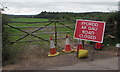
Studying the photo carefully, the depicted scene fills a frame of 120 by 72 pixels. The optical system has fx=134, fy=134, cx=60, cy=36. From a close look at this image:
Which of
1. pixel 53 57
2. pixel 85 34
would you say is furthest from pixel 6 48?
pixel 85 34

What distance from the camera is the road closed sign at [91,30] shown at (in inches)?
221

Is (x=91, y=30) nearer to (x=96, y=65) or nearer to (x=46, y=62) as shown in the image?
(x=96, y=65)

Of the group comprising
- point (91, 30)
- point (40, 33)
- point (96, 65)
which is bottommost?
point (96, 65)

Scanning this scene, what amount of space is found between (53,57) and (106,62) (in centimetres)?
220

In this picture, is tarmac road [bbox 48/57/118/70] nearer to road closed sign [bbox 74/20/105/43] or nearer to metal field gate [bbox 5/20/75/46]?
road closed sign [bbox 74/20/105/43]

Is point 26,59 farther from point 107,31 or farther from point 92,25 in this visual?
point 107,31

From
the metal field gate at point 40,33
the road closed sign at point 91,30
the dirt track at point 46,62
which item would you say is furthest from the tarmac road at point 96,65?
the metal field gate at point 40,33

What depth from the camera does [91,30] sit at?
18.7ft

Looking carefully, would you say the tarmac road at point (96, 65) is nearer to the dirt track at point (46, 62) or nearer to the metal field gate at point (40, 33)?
the dirt track at point (46, 62)

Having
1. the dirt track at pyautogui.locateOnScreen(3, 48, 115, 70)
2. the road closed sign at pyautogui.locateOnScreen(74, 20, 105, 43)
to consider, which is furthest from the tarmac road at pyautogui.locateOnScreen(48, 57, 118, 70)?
the road closed sign at pyautogui.locateOnScreen(74, 20, 105, 43)

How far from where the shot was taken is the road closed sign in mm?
5605

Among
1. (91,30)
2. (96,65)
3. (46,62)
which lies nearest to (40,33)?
(46,62)

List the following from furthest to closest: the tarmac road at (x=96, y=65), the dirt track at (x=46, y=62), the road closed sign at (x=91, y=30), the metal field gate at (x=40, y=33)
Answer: the metal field gate at (x=40, y=33) → the road closed sign at (x=91, y=30) → the dirt track at (x=46, y=62) → the tarmac road at (x=96, y=65)

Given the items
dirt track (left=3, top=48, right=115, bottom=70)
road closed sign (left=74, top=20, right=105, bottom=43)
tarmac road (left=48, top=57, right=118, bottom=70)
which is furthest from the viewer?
road closed sign (left=74, top=20, right=105, bottom=43)
